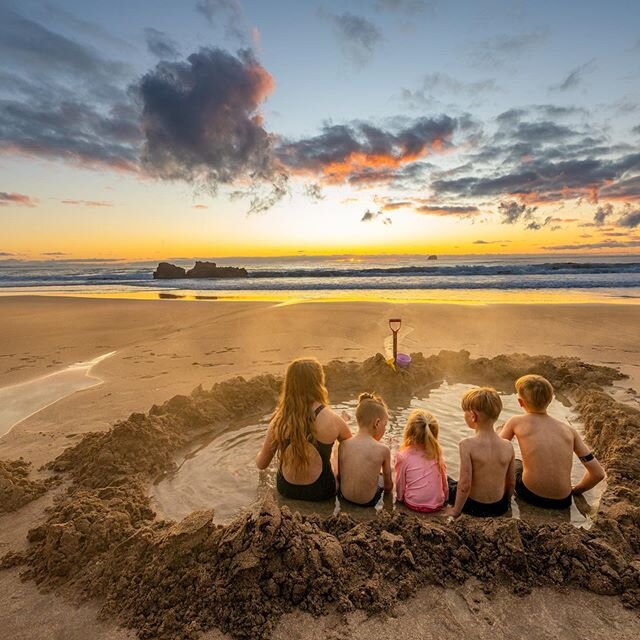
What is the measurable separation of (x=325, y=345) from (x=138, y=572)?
847 cm

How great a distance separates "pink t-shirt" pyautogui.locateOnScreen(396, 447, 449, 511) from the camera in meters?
4.23

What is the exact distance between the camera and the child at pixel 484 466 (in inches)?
157

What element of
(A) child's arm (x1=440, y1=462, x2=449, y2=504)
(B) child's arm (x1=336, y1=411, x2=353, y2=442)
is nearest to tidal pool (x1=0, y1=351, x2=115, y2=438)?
(B) child's arm (x1=336, y1=411, x2=353, y2=442)

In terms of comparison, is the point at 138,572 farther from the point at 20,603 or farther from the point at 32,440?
the point at 32,440

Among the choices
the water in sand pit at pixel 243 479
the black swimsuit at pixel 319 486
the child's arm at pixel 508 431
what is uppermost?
the child's arm at pixel 508 431

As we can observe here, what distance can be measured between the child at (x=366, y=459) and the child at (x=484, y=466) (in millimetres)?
697

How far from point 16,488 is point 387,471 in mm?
3629

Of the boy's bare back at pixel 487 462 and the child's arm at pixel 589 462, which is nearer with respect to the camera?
the boy's bare back at pixel 487 462

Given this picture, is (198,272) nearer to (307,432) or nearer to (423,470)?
(307,432)

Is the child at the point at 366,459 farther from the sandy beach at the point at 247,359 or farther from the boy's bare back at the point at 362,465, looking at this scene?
the sandy beach at the point at 247,359

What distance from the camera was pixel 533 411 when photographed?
437cm

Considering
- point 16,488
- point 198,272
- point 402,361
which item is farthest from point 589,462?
point 198,272

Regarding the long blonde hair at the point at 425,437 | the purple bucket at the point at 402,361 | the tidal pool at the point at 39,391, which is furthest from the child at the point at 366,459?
the tidal pool at the point at 39,391

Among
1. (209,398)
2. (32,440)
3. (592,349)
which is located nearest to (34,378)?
(32,440)
